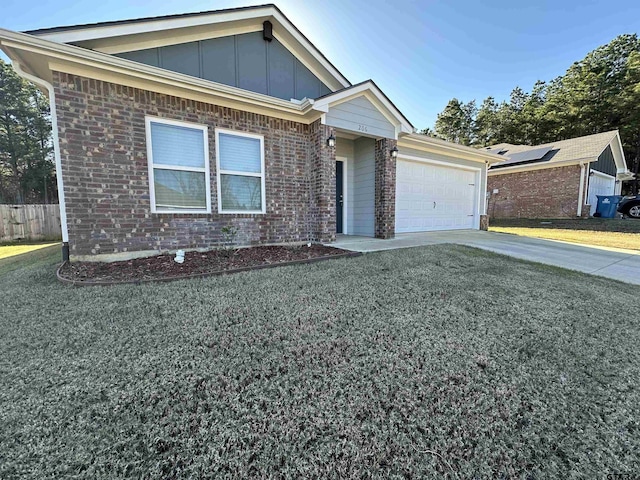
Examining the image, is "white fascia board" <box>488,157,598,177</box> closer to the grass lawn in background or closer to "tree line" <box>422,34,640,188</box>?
"tree line" <box>422,34,640,188</box>

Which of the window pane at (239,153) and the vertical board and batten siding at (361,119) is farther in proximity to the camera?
the vertical board and batten siding at (361,119)

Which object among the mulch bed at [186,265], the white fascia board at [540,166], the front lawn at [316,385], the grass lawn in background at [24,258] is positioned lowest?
the front lawn at [316,385]

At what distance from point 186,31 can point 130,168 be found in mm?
3434

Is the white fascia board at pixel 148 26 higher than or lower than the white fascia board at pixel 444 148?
higher

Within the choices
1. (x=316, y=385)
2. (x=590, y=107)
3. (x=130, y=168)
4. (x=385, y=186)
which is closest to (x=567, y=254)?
(x=385, y=186)

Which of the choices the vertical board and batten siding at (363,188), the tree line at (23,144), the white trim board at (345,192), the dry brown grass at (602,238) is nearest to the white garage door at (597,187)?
the dry brown grass at (602,238)

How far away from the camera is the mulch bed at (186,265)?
147 inches

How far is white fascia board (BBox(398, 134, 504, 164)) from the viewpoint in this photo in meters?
7.91

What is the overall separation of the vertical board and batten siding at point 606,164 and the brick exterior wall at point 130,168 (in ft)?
55.2

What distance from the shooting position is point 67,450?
1230 mm

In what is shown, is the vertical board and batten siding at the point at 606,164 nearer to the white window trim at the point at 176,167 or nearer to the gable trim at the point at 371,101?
the gable trim at the point at 371,101

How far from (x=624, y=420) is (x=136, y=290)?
14.5 ft

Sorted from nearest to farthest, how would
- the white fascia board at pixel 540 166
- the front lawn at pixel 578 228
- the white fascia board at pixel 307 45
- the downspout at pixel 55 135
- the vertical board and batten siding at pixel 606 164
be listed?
the downspout at pixel 55 135
the white fascia board at pixel 307 45
the front lawn at pixel 578 228
the white fascia board at pixel 540 166
the vertical board and batten siding at pixel 606 164

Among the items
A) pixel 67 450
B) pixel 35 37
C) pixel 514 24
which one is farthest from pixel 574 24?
pixel 67 450
